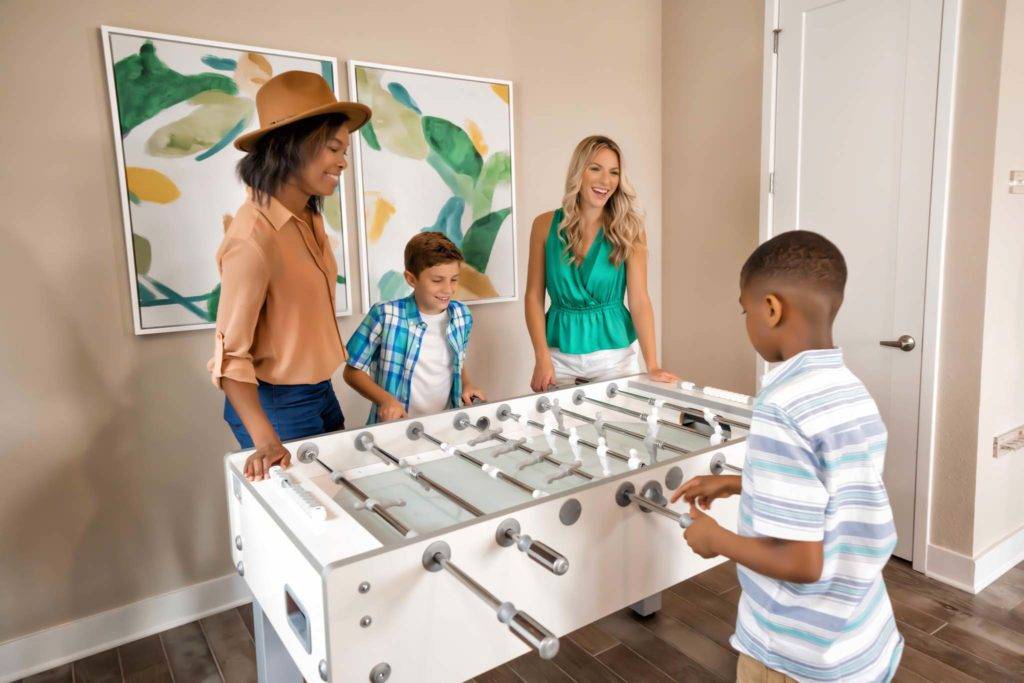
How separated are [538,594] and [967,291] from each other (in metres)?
2.07

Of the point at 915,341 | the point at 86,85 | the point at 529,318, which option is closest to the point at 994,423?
the point at 915,341

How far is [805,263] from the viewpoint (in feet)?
3.46

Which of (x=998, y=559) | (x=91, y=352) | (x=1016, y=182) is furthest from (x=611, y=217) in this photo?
(x=998, y=559)

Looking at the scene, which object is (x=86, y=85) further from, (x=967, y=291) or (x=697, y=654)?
(x=967, y=291)

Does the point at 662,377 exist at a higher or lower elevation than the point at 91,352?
lower

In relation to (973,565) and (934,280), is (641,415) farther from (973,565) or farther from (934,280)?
(973,565)

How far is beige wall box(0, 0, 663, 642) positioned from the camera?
2.02m

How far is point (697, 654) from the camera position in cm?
215

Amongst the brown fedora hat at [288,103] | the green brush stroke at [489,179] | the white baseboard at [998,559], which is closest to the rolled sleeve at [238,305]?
the brown fedora hat at [288,103]

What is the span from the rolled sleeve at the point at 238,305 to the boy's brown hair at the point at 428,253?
2.15 feet

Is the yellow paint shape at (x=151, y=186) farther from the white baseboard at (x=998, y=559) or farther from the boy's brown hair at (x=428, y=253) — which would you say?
the white baseboard at (x=998, y=559)

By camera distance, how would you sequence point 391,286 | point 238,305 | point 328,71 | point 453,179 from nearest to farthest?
point 238,305, point 328,71, point 391,286, point 453,179

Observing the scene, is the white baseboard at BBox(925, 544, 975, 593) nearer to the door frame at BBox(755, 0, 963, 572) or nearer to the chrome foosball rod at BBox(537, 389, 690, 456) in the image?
the door frame at BBox(755, 0, 963, 572)

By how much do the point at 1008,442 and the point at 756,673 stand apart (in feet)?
6.74
